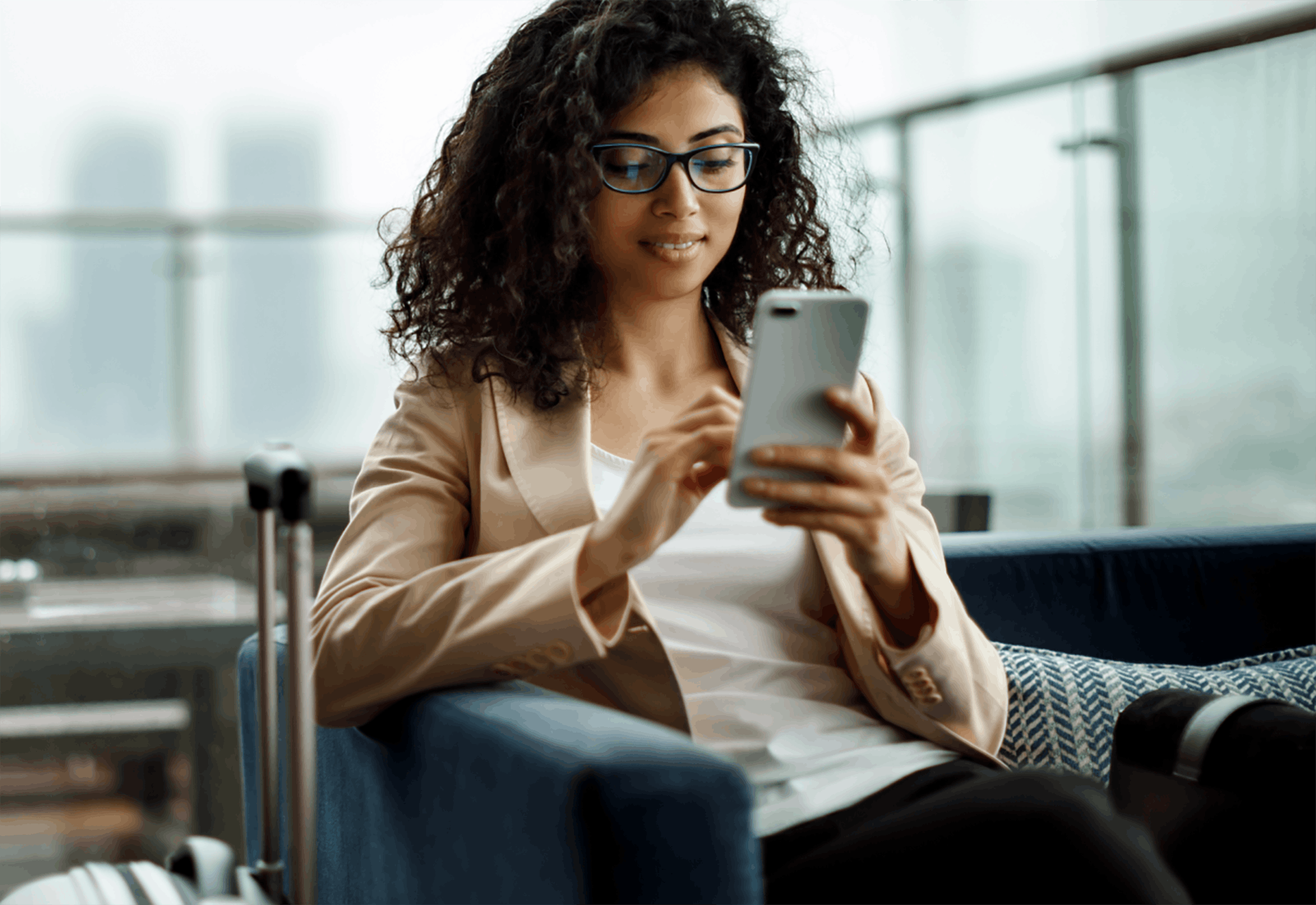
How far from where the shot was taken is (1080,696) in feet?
4.86

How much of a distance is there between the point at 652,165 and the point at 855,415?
0.43 m

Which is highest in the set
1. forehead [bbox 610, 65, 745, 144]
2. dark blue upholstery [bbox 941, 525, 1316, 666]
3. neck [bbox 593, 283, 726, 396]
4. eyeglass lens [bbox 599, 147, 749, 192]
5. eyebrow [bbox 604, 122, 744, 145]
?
forehead [bbox 610, 65, 745, 144]

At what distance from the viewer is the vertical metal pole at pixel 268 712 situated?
3.59 feet

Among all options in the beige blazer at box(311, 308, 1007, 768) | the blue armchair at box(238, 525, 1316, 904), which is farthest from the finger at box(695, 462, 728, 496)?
the blue armchair at box(238, 525, 1316, 904)

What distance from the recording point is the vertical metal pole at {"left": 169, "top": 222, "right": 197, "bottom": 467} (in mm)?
2227

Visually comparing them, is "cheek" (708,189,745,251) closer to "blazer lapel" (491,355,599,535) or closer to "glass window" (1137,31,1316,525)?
"blazer lapel" (491,355,599,535)

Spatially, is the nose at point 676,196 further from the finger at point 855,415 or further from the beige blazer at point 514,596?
the finger at point 855,415

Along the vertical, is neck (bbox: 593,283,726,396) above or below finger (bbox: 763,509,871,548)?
above

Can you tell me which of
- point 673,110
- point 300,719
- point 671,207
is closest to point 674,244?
point 671,207

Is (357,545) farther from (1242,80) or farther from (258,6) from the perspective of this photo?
(1242,80)

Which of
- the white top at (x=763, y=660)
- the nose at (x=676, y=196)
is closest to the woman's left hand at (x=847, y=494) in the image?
the white top at (x=763, y=660)

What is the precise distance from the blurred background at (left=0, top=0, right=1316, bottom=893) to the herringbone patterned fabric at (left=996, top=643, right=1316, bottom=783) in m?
0.74

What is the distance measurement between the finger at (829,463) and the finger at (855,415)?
15mm

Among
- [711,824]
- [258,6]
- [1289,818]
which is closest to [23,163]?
[258,6]
